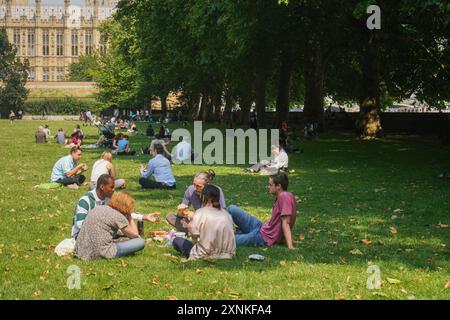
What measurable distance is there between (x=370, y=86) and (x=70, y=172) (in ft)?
66.7

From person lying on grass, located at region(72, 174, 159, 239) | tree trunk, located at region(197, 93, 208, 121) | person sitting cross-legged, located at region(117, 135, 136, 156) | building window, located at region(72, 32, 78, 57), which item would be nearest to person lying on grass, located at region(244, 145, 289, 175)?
person sitting cross-legged, located at region(117, 135, 136, 156)

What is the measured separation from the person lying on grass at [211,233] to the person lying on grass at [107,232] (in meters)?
0.81

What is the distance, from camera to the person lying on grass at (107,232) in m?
10.2

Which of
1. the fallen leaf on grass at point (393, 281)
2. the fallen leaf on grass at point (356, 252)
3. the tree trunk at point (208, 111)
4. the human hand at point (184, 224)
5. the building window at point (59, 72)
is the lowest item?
the fallen leaf on grass at point (356, 252)

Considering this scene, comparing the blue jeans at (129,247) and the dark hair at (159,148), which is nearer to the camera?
the blue jeans at (129,247)

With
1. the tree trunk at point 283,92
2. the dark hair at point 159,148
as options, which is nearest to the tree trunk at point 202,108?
the tree trunk at point 283,92

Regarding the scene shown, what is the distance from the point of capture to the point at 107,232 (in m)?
10.2

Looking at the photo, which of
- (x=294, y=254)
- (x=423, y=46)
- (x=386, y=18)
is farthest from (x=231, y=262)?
(x=423, y=46)

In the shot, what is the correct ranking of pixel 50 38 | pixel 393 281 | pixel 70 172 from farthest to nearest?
pixel 50 38 < pixel 70 172 < pixel 393 281

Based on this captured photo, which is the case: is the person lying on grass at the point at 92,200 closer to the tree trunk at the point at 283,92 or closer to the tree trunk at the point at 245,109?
the tree trunk at the point at 283,92

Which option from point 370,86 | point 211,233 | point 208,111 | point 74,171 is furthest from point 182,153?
point 208,111

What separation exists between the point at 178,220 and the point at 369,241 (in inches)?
115

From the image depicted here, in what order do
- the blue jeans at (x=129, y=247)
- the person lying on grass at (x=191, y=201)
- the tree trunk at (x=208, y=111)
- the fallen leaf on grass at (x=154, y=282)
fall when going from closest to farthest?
1. the fallen leaf on grass at (x=154, y=282)
2. the blue jeans at (x=129, y=247)
3. the person lying on grass at (x=191, y=201)
4. the tree trunk at (x=208, y=111)

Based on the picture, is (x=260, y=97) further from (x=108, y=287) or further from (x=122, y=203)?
(x=108, y=287)
